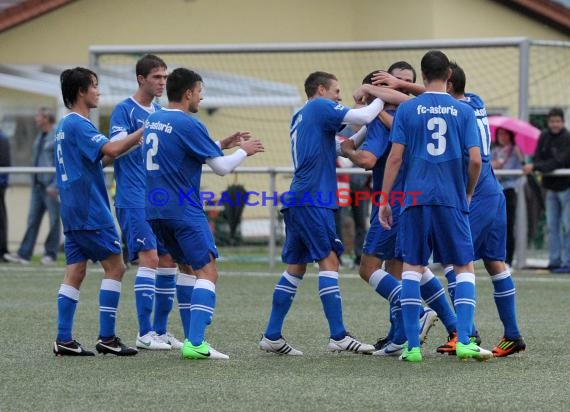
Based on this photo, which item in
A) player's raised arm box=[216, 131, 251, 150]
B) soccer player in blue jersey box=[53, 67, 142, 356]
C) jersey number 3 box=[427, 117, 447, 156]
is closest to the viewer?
jersey number 3 box=[427, 117, 447, 156]

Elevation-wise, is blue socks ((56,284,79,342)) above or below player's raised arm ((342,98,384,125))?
below

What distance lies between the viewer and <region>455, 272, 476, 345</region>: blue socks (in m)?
8.14

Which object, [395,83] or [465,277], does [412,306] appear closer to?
[465,277]

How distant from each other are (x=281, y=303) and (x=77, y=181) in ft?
5.27

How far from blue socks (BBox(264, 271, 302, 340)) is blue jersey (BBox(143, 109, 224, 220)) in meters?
0.92

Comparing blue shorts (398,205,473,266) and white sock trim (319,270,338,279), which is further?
white sock trim (319,270,338,279)

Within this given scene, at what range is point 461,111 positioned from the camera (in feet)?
26.8

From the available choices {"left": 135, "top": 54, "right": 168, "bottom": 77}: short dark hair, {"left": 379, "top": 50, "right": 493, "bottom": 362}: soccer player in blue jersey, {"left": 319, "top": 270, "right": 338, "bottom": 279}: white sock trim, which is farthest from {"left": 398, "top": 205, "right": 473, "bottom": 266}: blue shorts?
{"left": 135, "top": 54, "right": 168, "bottom": 77}: short dark hair

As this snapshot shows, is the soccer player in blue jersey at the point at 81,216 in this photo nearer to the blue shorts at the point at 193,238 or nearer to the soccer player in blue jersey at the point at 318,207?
the blue shorts at the point at 193,238

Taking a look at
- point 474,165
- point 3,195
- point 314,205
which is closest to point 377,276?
point 314,205

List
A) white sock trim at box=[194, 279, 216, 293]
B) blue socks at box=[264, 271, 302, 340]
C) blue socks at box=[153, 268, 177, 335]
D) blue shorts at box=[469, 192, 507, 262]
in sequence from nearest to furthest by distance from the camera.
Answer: white sock trim at box=[194, 279, 216, 293], blue shorts at box=[469, 192, 507, 262], blue socks at box=[264, 271, 302, 340], blue socks at box=[153, 268, 177, 335]

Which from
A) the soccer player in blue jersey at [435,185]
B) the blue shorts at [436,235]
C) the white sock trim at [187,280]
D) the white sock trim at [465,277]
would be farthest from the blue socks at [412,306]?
the white sock trim at [187,280]

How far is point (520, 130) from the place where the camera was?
1625cm

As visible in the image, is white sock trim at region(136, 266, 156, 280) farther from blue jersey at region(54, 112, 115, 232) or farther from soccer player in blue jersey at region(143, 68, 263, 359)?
soccer player in blue jersey at region(143, 68, 263, 359)
